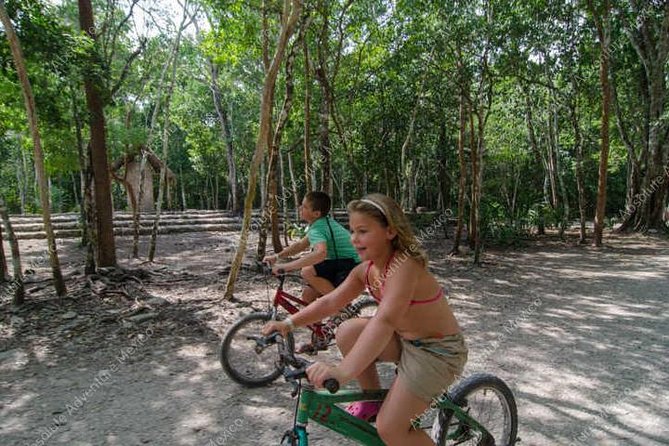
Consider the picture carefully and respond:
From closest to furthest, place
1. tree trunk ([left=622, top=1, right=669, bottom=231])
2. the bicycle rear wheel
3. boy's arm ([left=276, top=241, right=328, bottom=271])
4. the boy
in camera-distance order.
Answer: boy's arm ([left=276, top=241, right=328, bottom=271]) < the boy < the bicycle rear wheel < tree trunk ([left=622, top=1, right=669, bottom=231])

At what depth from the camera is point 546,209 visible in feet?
52.0

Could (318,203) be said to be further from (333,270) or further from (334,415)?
(334,415)

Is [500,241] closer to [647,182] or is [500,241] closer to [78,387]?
[647,182]

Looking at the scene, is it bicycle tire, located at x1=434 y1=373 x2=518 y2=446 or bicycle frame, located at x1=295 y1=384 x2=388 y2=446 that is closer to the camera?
bicycle frame, located at x1=295 y1=384 x2=388 y2=446

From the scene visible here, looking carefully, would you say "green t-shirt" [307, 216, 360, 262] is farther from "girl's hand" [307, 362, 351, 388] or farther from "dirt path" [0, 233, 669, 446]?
"girl's hand" [307, 362, 351, 388]

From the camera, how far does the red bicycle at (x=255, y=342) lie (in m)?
3.93

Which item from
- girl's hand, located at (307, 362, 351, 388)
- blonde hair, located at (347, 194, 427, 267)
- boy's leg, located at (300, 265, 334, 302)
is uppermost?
blonde hair, located at (347, 194, 427, 267)

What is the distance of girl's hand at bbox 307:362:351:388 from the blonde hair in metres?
0.60

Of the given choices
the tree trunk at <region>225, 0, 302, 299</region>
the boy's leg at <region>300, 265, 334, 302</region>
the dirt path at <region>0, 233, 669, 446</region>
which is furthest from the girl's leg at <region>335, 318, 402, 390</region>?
the tree trunk at <region>225, 0, 302, 299</region>

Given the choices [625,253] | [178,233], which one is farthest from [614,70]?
[178,233]

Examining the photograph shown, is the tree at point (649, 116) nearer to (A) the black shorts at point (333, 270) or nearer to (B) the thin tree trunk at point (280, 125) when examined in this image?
(B) the thin tree trunk at point (280, 125)

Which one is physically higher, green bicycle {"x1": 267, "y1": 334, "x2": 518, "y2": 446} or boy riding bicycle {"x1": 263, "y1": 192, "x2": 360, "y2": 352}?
→ boy riding bicycle {"x1": 263, "y1": 192, "x2": 360, "y2": 352}

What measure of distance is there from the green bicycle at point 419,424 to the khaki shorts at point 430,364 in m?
0.17

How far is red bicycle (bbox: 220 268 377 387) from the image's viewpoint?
3.93m
